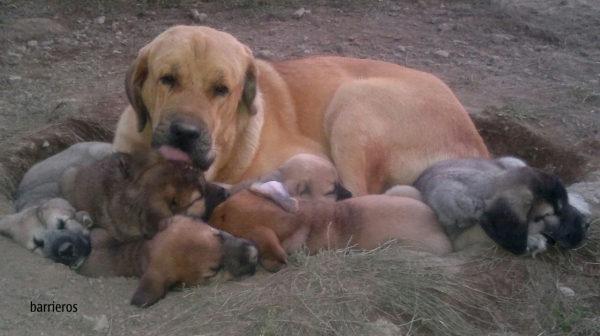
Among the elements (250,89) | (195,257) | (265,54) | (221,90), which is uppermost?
(221,90)

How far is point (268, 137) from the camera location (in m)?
4.68

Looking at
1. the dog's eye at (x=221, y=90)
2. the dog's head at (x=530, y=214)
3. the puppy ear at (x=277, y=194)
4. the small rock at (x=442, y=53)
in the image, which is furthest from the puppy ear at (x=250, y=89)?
the small rock at (x=442, y=53)

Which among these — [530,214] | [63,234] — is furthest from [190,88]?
[530,214]

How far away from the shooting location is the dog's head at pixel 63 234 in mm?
3455

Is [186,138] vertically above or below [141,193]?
above

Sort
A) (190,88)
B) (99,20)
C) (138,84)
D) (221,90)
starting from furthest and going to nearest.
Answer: (99,20) → (138,84) → (221,90) → (190,88)

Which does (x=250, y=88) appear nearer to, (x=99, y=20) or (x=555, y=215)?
(x=555, y=215)

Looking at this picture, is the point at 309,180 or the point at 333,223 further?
the point at 309,180

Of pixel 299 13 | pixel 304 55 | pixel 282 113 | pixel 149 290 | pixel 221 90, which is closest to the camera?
pixel 149 290

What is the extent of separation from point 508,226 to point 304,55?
173 inches

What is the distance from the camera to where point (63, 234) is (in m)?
3.48

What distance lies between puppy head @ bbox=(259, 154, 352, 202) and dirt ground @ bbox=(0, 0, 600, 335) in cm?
87

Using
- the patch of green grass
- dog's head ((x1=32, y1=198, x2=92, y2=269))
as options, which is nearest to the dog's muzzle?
dog's head ((x1=32, y1=198, x2=92, y2=269))

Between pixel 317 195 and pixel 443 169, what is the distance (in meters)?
0.95
